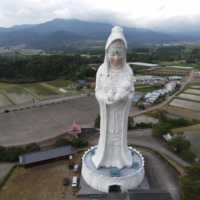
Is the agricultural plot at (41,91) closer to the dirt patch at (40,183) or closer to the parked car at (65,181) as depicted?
the dirt patch at (40,183)

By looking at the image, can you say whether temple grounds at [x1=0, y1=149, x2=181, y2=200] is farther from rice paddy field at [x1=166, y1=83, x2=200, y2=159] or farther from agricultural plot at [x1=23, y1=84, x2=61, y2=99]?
agricultural plot at [x1=23, y1=84, x2=61, y2=99]

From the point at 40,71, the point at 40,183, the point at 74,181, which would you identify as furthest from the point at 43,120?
the point at 40,71

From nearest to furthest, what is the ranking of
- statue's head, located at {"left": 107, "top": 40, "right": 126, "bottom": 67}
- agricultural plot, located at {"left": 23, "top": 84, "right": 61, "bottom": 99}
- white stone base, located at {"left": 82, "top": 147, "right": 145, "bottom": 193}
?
statue's head, located at {"left": 107, "top": 40, "right": 126, "bottom": 67} → white stone base, located at {"left": 82, "top": 147, "right": 145, "bottom": 193} → agricultural plot, located at {"left": 23, "top": 84, "right": 61, "bottom": 99}

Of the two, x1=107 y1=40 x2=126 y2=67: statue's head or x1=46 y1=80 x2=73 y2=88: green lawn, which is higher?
x1=107 y1=40 x2=126 y2=67: statue's head

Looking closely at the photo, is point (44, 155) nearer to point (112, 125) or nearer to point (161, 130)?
point (112, 125)

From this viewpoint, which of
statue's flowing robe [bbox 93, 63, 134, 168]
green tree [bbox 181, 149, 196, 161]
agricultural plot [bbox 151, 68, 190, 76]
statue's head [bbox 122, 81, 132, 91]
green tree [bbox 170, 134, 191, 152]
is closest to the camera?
statue's head [bbox 122, 81, 132, 91]

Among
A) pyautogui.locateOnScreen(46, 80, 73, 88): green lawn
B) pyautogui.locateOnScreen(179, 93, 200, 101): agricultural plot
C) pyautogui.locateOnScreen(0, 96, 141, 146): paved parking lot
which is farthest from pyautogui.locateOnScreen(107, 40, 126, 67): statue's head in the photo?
pyautogui.locateOnScreen(46, 80, 73, 88): green lawn
